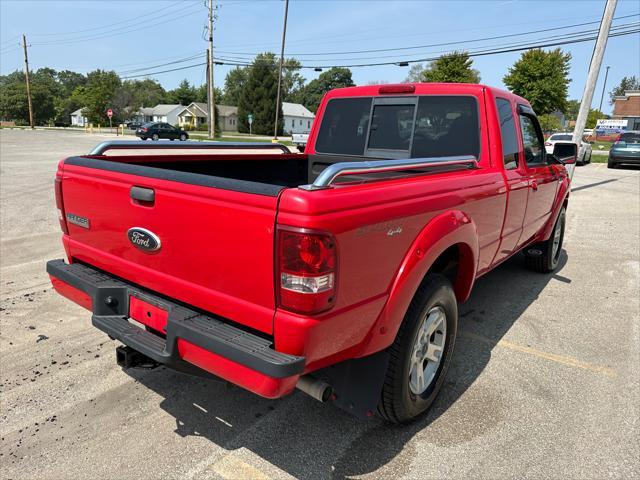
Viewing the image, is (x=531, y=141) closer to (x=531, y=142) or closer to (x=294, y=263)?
(x=531, y=142)

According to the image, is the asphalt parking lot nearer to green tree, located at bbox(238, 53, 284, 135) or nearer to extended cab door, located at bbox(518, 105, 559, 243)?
extended cab door, located at bbox(518, 105, 559, 243)

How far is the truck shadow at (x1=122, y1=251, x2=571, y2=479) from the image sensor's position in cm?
255

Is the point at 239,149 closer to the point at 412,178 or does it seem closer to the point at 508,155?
the point at 412,178

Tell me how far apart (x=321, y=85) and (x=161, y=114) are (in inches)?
1511

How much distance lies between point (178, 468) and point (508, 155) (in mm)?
3283

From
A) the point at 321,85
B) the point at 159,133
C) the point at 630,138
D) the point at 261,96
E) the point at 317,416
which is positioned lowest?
the point at 317,416

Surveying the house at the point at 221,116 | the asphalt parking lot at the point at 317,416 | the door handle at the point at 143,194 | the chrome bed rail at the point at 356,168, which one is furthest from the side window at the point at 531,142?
the house at the point at 221,116

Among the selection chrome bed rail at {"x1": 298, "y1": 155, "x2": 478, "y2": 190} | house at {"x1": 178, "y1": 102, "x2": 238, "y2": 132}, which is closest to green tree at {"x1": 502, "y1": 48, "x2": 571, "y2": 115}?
chrome bed rail at {"x1": 298, "y1": 155, "x2": 478, "y2": 190}

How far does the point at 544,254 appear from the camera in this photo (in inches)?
231

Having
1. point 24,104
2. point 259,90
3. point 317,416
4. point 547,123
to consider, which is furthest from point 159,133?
point 24,104

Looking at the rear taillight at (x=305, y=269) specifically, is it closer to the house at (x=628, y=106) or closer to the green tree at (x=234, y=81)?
the house at (x=628, y=106)

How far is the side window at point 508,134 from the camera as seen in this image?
379 cm

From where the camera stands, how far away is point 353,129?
4.46 meters

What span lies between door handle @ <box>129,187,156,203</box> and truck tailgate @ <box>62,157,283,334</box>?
0.02 m
